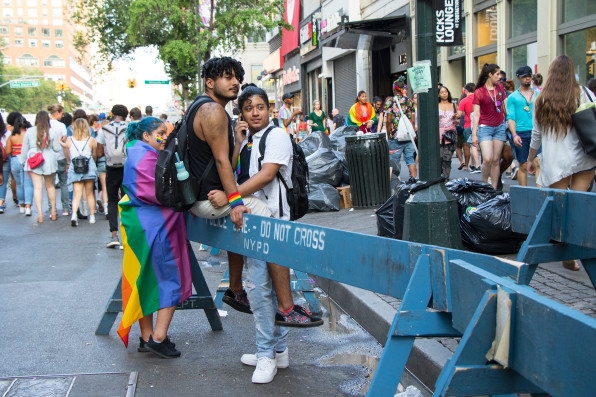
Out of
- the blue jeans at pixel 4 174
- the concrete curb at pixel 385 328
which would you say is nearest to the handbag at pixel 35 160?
the blue jeans at pixel 4 174

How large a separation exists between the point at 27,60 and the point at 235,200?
206m

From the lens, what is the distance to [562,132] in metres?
6.39

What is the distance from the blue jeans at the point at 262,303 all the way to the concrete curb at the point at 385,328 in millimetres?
865

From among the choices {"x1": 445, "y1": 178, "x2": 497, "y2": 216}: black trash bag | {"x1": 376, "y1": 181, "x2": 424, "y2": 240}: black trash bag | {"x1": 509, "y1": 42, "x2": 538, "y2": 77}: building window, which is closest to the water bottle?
{"x1": 376, "y1": 181, "x2": 424, "y2": 240}: black trash bag

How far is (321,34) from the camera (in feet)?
115

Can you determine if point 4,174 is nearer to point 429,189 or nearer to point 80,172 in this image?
point 80,172

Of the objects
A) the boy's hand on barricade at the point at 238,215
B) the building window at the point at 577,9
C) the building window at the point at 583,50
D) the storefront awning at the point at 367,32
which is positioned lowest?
the boy's hand on barricade at the point at 238,215

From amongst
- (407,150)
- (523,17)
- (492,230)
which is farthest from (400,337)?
(523,17)

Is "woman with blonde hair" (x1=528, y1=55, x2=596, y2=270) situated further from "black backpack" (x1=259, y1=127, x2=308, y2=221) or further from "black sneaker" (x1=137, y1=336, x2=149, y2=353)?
"black sneaker" (x1=137, y1=336, x2=149, y2=353)

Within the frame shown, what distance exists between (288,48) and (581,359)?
146 feet

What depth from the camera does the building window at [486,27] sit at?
18562 mm

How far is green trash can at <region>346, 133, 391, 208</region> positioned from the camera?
11016 millimetres

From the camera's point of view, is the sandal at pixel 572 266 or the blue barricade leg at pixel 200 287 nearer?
the blue barricade leg at pixel 200 287

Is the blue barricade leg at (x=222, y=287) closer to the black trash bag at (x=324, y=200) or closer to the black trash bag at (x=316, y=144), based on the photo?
the black trash bag at (x=324, y=200)
